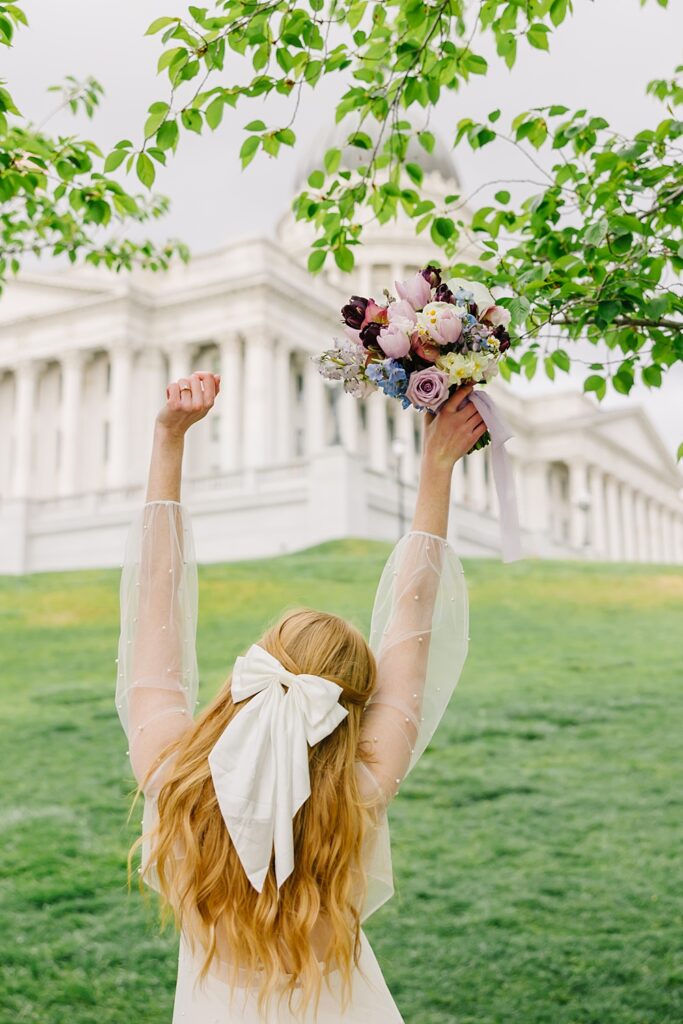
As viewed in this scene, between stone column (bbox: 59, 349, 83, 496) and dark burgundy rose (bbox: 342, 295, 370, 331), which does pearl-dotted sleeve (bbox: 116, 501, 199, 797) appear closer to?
dark burgundy rose (bbox: 342, 295, 370, 331)

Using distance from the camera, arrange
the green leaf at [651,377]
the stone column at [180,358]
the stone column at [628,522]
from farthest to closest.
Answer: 1. the stone column at [628,522]
2. the stone column at [180,358]
3. the green leaf at [651,377]

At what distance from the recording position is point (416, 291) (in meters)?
2.96

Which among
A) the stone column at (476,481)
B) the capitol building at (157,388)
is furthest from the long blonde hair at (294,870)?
the stone column at (476,481)

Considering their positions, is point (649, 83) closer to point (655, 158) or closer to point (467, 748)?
point (655, 158)

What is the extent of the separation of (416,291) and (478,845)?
20.5 feet

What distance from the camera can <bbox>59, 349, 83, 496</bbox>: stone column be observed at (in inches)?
2044

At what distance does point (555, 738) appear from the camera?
1109cm

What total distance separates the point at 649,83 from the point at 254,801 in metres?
5.61

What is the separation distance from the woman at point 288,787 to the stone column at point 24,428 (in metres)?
52.5

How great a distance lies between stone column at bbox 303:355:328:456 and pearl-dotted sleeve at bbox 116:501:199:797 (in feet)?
161

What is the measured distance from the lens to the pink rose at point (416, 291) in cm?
295

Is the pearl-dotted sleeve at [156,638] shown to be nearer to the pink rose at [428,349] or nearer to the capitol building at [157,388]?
the pink rose at [428,349]

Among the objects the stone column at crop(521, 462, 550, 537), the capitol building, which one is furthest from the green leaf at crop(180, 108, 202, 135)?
the stone column at crop(521, 462, 550, 537)

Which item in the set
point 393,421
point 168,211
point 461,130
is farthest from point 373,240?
point 461,130
